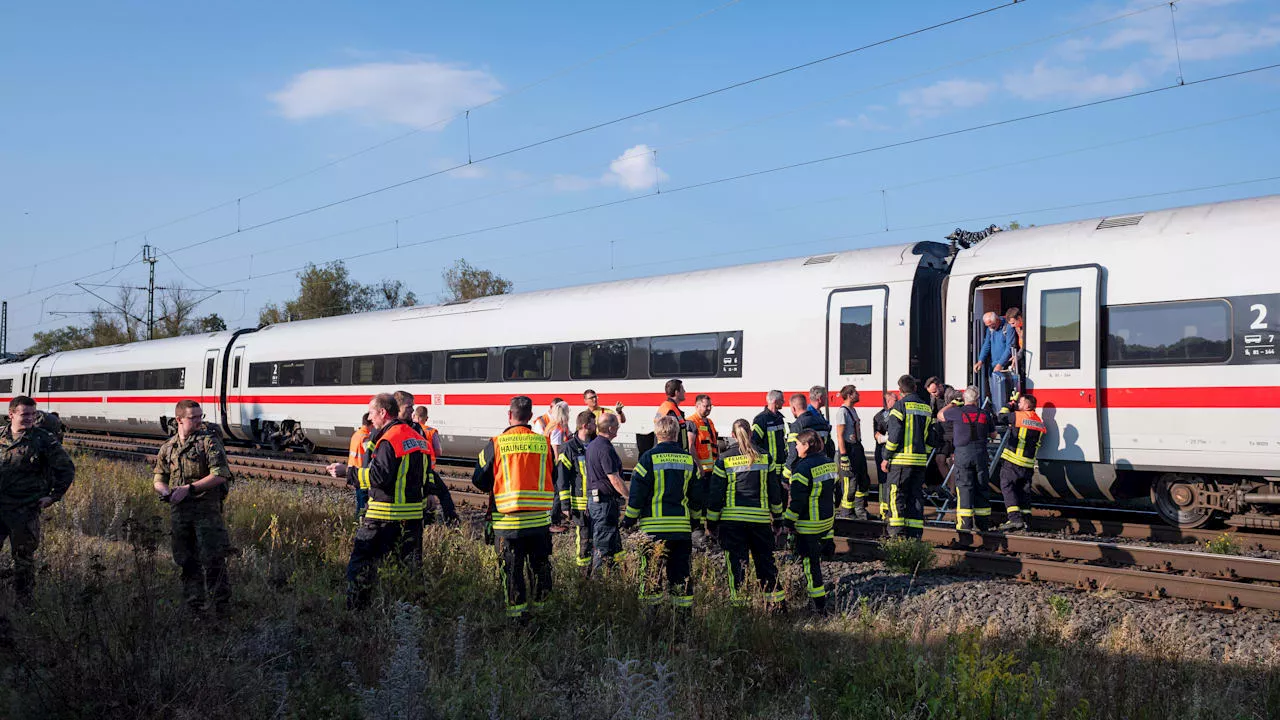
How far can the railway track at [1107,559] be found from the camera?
25.7 ft

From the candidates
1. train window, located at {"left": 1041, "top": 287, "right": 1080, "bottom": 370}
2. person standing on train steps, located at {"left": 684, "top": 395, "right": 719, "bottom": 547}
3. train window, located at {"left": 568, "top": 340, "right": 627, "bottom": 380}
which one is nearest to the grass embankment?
person standing on train steps, located at {"left": 684, "top": 395, "right": 719, "bottom": 547}

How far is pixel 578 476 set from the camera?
9477 millimetres

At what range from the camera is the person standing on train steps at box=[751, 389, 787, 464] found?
10.1 metres

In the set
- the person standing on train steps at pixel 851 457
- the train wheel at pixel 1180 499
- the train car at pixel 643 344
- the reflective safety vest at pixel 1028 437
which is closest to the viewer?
the train wheel at pixel 1180 499

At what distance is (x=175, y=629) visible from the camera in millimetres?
5934

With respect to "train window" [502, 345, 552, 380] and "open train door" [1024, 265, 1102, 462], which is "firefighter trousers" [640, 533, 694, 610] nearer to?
"open train door" [1024, 265, 1102, 462]

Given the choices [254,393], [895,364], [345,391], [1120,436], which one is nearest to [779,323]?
[895,364]

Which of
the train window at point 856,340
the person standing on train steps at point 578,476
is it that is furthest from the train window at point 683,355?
the person standing on train steps at point 578,476

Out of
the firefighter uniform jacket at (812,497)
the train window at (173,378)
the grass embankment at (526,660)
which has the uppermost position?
the train window at (173,378)

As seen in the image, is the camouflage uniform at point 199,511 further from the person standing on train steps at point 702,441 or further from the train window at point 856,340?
the train window at point 856,340

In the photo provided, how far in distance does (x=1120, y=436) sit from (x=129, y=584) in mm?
9776

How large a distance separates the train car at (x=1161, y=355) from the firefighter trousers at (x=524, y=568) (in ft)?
22.2

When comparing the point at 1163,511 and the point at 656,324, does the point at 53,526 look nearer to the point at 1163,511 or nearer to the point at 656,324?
the point at 656,324

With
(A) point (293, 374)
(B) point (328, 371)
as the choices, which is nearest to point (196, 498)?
(B) point (328, 371)
